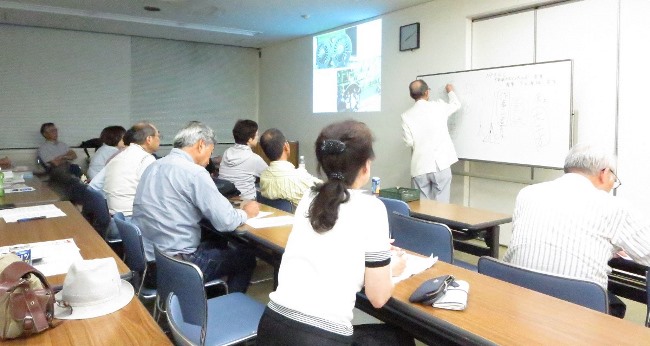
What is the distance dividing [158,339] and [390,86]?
503 centimetres

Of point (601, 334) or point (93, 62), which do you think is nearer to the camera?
point (601, 334)

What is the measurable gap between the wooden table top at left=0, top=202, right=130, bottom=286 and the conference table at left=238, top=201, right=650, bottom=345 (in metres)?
1.07

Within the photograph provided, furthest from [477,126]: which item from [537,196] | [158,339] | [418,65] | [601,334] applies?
[158,339]

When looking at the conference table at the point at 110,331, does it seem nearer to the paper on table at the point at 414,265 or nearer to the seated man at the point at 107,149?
the paper on table at the point at 414,265

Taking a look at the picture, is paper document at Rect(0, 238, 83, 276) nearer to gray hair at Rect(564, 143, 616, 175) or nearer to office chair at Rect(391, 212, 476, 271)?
office chair at Rect(391, 212, 476, 271)

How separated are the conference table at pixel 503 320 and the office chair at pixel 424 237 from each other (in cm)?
63

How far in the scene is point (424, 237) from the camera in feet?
8.14

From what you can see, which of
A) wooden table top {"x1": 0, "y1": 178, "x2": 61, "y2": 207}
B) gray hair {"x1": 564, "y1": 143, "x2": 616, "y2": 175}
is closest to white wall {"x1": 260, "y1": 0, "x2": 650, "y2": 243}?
gray hair {"x1": 564, "y1": 143, "x2": 616, "y2": 175}

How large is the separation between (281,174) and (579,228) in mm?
2115

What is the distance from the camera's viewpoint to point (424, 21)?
5.38 m

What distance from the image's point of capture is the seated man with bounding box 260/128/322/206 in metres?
3.46

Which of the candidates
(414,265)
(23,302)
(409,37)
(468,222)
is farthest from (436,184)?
(23,302)

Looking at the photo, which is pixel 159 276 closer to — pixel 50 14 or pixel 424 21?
pixel 424 21

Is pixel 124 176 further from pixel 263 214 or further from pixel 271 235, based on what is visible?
pixel 271 235
